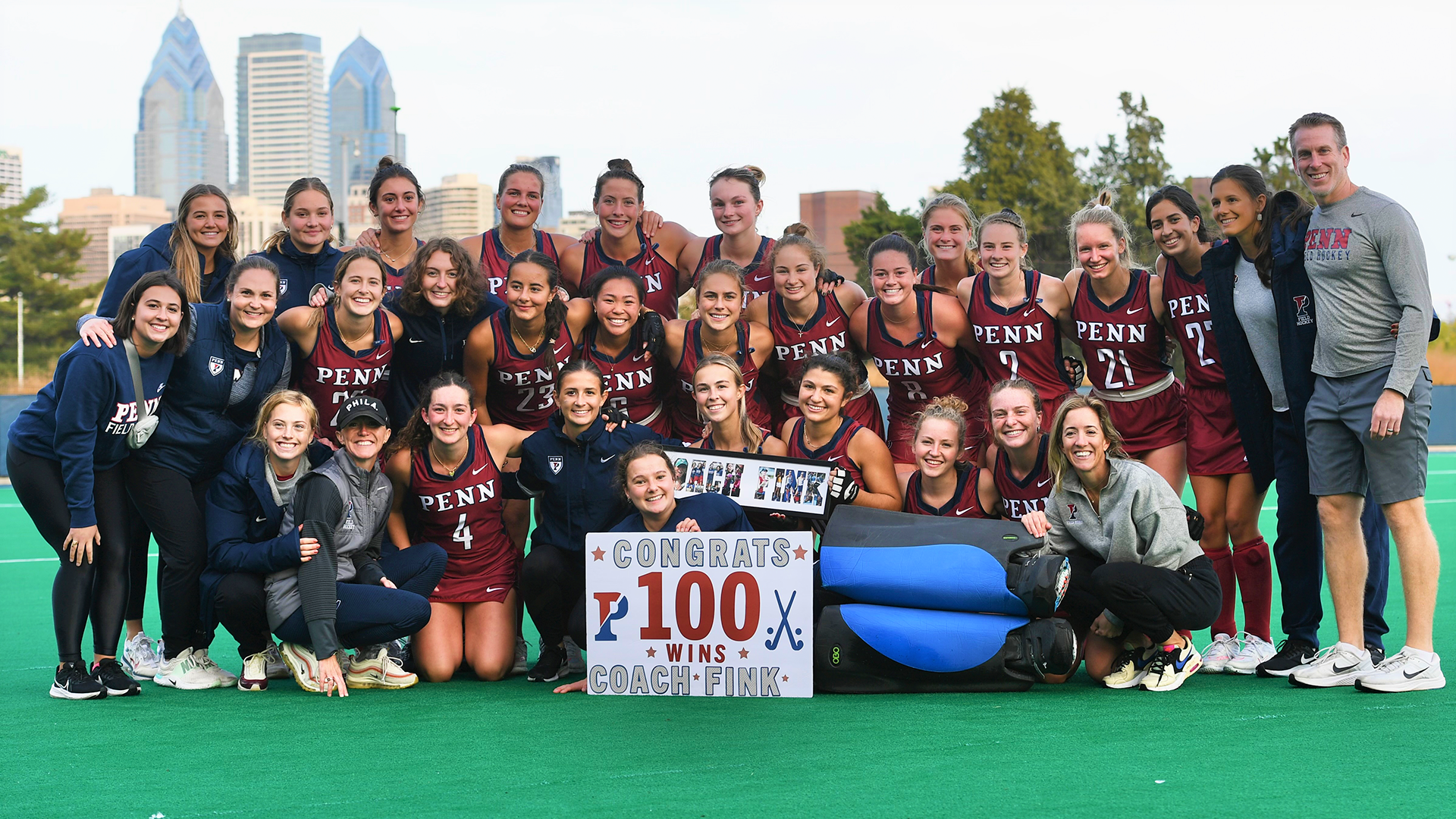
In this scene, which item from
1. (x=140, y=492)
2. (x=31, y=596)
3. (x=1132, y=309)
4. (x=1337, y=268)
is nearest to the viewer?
(x=1337, y=268)

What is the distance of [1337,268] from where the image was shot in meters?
4.56

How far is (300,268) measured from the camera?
606 cm

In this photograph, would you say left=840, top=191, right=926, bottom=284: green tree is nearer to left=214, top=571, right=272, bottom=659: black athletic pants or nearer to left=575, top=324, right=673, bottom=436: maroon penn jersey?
left=575, top=324, right=673, bottom=436: maroon penn jersey

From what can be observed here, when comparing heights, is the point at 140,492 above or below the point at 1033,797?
above

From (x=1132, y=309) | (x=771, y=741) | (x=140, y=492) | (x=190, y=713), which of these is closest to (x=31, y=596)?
(x=140, y=492)

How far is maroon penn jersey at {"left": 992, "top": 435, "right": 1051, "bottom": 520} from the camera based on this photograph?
16.6 feet

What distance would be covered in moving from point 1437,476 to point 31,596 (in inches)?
578

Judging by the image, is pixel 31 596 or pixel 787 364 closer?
pixel 787 364

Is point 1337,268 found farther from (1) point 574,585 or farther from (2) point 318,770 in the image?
(2) point 318,770

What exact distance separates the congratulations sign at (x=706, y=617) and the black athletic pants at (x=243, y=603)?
1.28 meters

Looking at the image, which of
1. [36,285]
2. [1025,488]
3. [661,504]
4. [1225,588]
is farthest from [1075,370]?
[36,285]

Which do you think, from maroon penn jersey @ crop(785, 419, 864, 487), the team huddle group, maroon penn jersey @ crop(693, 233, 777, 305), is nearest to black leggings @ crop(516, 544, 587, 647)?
the team huddle group

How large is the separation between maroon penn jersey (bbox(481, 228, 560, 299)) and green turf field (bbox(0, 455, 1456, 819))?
2.40 metres

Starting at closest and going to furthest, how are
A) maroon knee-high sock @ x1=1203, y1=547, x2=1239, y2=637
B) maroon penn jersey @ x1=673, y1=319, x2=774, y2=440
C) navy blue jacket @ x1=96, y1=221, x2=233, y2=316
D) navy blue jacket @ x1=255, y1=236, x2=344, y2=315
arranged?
1. maroon knee-high sock @ x1=1203, y1=547, x2=1239, y2=637
2. navy blue jacket @ x1=96, y1=221, x2=233, y2=316
3. maroon penn jersey @ x1=673, y1=319, x2=774, y2=440
4. navy blue jacket @ x1=255, y1=236, x2=344, y2=315
